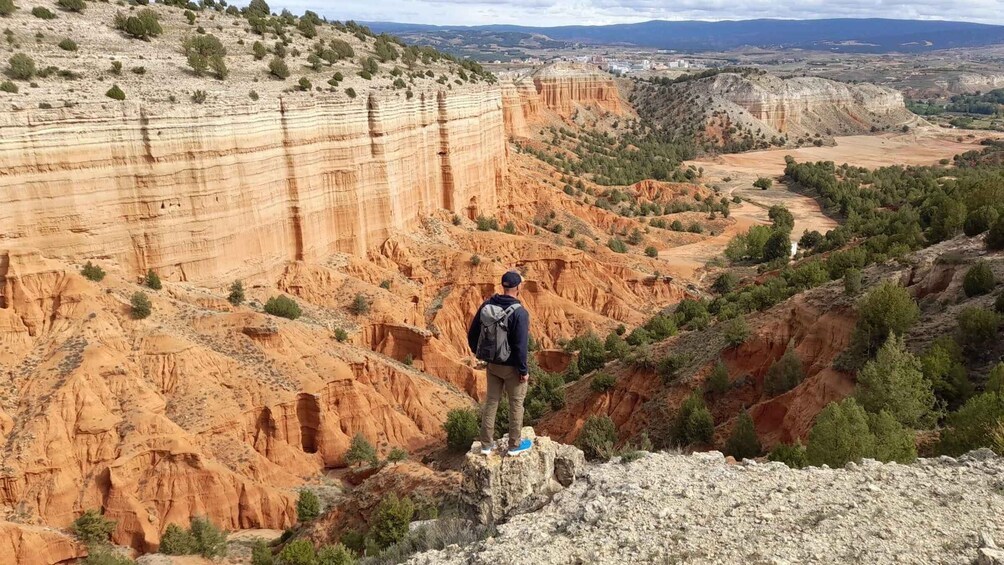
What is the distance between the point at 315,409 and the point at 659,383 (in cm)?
1337

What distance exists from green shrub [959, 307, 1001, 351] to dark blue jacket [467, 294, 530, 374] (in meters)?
15.1

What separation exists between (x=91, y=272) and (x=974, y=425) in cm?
Result: 2797

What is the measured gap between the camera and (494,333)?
33.5 ft

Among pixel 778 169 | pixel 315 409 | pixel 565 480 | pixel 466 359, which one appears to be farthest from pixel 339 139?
pixel 778 169

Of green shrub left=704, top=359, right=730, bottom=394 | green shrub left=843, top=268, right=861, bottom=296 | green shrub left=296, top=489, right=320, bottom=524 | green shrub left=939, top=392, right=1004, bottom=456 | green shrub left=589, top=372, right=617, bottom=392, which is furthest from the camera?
green shrub left=589, top=372, right=617, bottom=392

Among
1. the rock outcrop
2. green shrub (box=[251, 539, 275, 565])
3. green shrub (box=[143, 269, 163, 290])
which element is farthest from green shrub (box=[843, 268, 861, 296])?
green shrub (box=[143, 269, 163, 290])

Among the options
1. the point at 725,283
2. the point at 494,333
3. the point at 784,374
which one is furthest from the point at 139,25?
the point at 725,283

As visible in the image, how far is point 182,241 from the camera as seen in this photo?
29.4m

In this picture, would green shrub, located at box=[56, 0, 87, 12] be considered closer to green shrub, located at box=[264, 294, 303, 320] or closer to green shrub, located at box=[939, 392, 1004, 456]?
green shrub, located at box=[264, 294, 303, 320]

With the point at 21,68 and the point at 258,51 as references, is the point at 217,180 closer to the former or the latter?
the point at 21,68

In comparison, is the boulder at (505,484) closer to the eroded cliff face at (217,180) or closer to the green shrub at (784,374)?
the green shrub at (784,374)

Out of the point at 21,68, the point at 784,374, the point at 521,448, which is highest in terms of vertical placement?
the point at 21,68

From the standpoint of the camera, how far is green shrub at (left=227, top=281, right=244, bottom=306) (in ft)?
98.9

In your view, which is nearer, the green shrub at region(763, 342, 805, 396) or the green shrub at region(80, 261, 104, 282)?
the green shrub at region(763, 342, 805, 396)
